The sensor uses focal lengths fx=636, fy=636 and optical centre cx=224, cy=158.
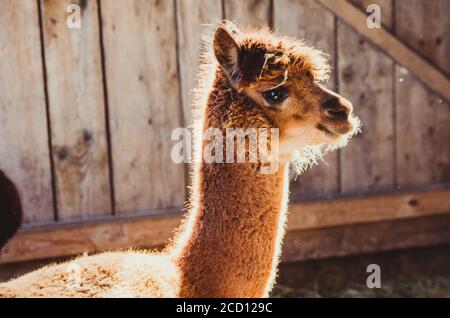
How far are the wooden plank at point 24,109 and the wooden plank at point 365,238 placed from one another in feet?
5.38

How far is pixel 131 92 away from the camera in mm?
3801

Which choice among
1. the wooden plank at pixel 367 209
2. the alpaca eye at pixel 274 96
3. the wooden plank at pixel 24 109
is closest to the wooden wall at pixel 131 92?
the wooden plank at pixel 24 109

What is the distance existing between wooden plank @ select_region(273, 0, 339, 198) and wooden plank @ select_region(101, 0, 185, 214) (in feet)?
2.45

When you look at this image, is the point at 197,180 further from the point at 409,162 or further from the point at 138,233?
the point at 409,162

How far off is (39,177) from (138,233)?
67 cm

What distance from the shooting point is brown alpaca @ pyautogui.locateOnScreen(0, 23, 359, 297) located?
202 centimetres

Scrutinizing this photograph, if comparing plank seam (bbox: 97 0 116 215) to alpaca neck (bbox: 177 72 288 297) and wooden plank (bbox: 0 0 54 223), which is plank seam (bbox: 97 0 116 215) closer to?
wooden plank (bbox: 0 0 54 223)

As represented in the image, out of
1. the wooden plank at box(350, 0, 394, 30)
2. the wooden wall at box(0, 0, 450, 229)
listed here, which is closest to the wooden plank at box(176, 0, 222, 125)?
the wooden wall at box(0, 0, 450, 229)

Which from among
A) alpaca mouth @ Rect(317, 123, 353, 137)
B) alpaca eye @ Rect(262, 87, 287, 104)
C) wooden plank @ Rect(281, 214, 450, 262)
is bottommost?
wooden plank @ Rect(281, 214, 450, 262)

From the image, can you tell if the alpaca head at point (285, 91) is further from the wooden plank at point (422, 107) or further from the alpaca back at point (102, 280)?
the wooden plank at point (422, 107)

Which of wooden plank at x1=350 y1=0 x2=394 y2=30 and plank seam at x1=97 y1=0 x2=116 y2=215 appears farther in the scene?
wooden plank at x1=350 y1=0 x2=394 y2=30

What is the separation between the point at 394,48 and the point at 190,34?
142cm

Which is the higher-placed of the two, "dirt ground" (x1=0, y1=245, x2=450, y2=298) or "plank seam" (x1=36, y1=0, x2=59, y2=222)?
"plank seam" (x1=36, y1=0, x2=59, y2=222)

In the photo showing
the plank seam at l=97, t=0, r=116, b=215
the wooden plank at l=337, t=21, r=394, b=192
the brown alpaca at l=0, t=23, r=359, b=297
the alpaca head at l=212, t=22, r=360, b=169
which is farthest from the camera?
the wooden plank at l=337, t=21, r=394, b=192
